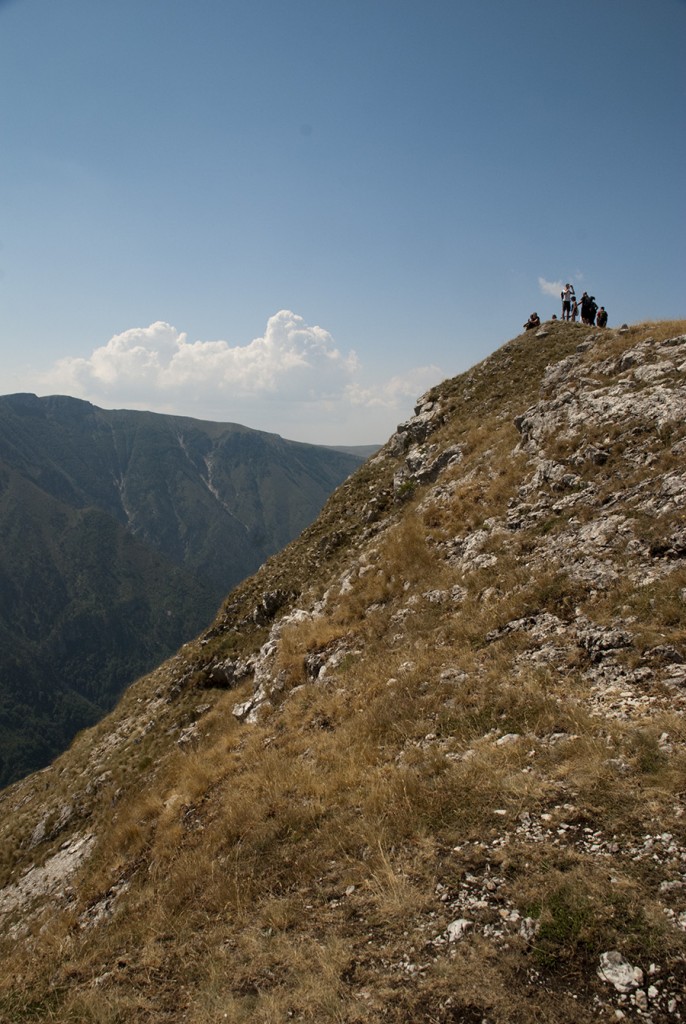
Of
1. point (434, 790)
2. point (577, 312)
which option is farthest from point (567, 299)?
point (434, 790)

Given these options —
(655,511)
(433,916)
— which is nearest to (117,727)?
(433,916)

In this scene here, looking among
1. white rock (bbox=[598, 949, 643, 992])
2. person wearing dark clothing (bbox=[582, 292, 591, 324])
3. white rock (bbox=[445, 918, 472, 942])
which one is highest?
person wearing dark clothing (bbox=[582, 292, 591, 324])

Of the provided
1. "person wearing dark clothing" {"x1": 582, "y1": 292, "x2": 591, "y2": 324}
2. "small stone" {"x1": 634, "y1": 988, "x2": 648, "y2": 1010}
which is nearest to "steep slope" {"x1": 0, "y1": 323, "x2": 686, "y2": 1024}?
"small stone" {"x1": 634, "y1": 988, "x2": 648, "y2": 1010}

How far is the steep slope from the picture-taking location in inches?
225

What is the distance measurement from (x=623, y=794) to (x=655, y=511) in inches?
364

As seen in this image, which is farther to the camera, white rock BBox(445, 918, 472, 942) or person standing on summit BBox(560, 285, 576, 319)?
person standing on summit BBox(560, 285, 576, 319)

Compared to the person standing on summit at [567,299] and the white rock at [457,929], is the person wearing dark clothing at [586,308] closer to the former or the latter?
the person standing on summit at [567,299]

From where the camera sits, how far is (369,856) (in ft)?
25.8

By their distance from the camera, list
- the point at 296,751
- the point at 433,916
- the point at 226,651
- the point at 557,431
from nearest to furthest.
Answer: the point at 433,916 → the point at 296,751 → the point at 557,431 → the point at 226,651

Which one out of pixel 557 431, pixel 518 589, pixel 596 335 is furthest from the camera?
pixel 596 335

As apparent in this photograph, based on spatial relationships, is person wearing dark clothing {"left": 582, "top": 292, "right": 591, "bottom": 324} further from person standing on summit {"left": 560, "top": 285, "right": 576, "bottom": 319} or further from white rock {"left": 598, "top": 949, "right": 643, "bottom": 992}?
white rock {"left": 598, "top": 949, "right": 643, "bottom": 992}

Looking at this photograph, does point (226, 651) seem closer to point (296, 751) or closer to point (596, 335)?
point (296, 751)

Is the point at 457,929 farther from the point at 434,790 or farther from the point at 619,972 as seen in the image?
the point at 434,790

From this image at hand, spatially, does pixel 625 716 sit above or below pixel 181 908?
above
